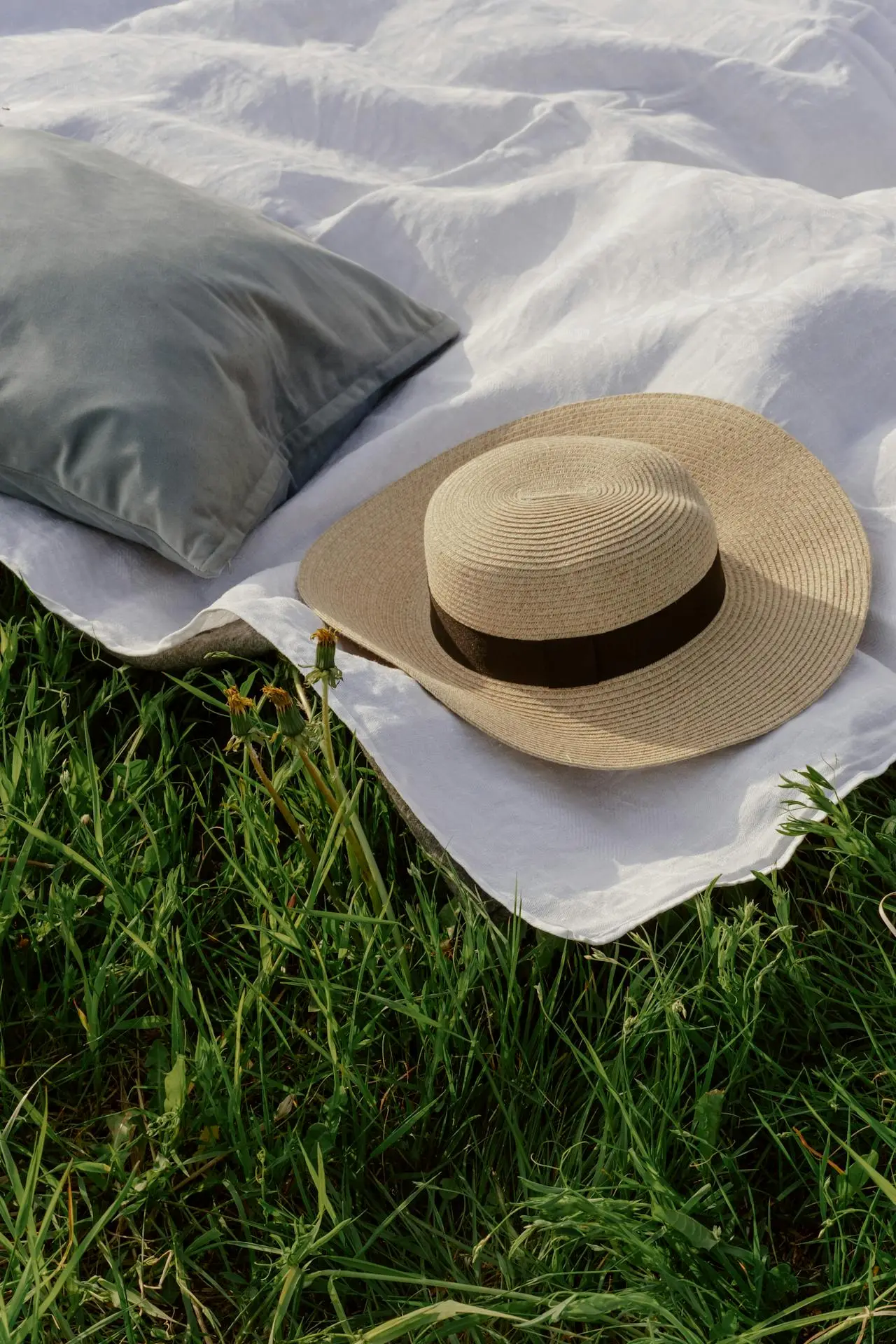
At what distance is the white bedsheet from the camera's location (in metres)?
1.21

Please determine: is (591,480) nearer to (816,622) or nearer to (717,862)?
(816,622)

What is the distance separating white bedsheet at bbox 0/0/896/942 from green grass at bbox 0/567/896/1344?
0.28 feet

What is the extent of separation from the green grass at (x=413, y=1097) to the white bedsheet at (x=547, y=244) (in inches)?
3.4

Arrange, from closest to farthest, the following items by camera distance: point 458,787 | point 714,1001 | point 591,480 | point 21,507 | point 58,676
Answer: point 714,1001 < point 458,787 < point 591,480 < point 58,676 < point 21,507

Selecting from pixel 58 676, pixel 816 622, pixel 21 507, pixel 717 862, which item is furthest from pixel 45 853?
pixel 816 622

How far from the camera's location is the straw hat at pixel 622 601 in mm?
1247

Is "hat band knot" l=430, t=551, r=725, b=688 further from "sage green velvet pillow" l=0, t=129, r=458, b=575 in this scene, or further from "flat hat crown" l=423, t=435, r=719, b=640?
"sage green velvet pillow" l=0, t=129, r=458, b=575

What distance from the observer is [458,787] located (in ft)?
4.02

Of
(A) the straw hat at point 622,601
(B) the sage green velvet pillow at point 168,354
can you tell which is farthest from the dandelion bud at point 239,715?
(B) the sage green velvet pillow at point 168,354

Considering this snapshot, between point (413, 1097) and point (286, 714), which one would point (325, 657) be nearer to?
point (286, 714)

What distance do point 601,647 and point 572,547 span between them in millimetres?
112

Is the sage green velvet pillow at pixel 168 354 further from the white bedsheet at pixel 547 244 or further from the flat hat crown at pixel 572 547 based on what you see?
the flat hat crown at pixel 572 547

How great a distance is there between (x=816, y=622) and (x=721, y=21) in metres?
1.69

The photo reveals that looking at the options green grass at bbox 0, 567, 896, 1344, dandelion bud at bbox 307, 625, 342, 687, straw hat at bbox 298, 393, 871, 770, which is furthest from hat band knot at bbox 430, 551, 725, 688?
dandelion bud at bbox 307, 625, 342, 687
